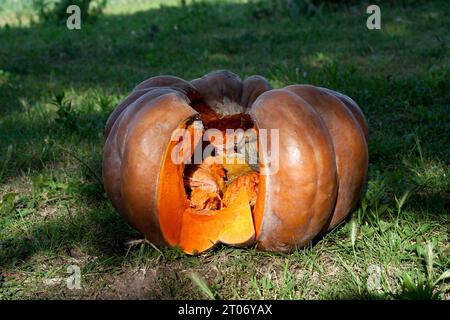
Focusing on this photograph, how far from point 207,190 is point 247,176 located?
7.7 inches

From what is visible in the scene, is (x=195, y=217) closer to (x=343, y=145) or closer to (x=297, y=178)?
(x=297, y=178)

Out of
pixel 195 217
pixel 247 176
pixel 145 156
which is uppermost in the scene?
pixel 145 156

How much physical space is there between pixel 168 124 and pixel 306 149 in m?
0.58

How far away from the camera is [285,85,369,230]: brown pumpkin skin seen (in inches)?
95.0

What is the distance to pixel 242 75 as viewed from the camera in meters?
5.14

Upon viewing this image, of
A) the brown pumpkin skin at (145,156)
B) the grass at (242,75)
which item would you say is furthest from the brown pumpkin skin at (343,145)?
the brown pumpkin skin at (145,156)

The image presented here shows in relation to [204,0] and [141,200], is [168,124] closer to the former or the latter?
[141,200]

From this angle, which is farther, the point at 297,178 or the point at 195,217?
the point at 195,217

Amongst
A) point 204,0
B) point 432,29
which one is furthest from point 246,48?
point 204,0

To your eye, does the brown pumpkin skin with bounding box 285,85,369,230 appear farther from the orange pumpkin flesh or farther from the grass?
the orange pumpkin flesh

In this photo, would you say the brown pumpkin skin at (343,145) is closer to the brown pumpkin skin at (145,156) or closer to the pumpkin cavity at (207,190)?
the pumpkin cavity at (207,190)

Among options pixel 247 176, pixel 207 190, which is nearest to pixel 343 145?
pixel 247 176

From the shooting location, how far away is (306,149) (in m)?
2.27

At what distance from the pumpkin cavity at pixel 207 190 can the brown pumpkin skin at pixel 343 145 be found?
1.17ft
